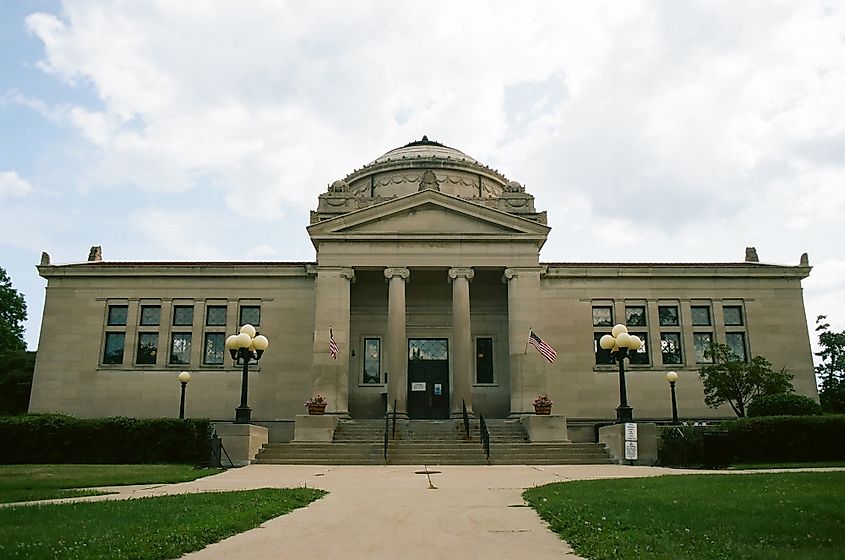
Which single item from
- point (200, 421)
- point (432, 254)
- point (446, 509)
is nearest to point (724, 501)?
point (446, 509)

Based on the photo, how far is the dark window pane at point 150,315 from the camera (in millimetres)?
37375

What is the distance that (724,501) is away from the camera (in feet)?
34.2

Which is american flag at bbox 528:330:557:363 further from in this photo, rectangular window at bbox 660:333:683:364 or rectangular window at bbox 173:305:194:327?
rectangular window at bbox 173:305:194:327

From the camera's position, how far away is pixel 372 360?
1470 inches

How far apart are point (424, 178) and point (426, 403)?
11.6 meters

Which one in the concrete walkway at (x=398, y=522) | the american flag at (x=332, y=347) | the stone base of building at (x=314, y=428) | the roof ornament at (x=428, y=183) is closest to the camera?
the concrete walkway at (x=398, y=522)

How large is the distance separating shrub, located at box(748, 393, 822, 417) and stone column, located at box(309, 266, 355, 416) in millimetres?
17146

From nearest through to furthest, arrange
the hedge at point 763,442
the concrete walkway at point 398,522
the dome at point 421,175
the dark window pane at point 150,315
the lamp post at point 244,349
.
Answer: the concrete walkway at point 398,522 < the hedge at point 763,442 < the lamp post at point 244,349 < the dark window pane at point 150,315 < the dome at point 421,175

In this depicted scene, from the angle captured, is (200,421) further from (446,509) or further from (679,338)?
(679,338)

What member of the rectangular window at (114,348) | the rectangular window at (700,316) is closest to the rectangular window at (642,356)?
the rectangular window at (700,316)

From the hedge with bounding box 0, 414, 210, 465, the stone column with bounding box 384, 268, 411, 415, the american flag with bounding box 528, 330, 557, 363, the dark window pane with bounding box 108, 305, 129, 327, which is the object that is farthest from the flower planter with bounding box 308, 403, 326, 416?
the dark window pane with bounding box 108, 305, 129, 327

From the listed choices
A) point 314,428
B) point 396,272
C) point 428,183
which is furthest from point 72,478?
point 428,183

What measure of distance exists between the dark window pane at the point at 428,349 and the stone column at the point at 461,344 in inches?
167

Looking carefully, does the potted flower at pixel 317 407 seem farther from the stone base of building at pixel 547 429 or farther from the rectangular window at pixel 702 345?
the rectangular window at pixel 702 345
